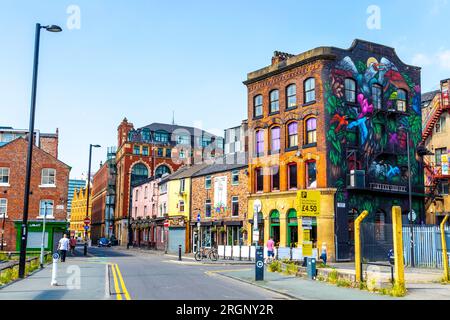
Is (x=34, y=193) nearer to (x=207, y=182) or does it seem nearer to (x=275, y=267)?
(x=207, y=182)

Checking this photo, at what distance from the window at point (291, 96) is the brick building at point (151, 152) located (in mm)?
45700

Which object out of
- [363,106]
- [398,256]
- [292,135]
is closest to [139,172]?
[292,135]

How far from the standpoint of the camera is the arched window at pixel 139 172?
279 ft

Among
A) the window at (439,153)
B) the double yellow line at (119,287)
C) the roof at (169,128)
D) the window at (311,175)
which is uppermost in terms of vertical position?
the roof at (169,128)

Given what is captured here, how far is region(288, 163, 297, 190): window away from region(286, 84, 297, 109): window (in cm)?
480

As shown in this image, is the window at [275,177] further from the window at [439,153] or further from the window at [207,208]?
the window at [439,153]

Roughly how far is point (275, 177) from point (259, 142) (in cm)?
388

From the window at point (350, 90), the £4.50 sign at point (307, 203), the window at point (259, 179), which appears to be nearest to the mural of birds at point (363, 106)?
the window at point (350, 90)

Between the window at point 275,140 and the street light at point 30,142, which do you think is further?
the window at point 275,140

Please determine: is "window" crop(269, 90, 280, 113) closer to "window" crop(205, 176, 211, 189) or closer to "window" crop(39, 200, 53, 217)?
"window" crop(205, 176, 211, 189)

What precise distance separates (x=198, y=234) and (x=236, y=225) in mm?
5440
